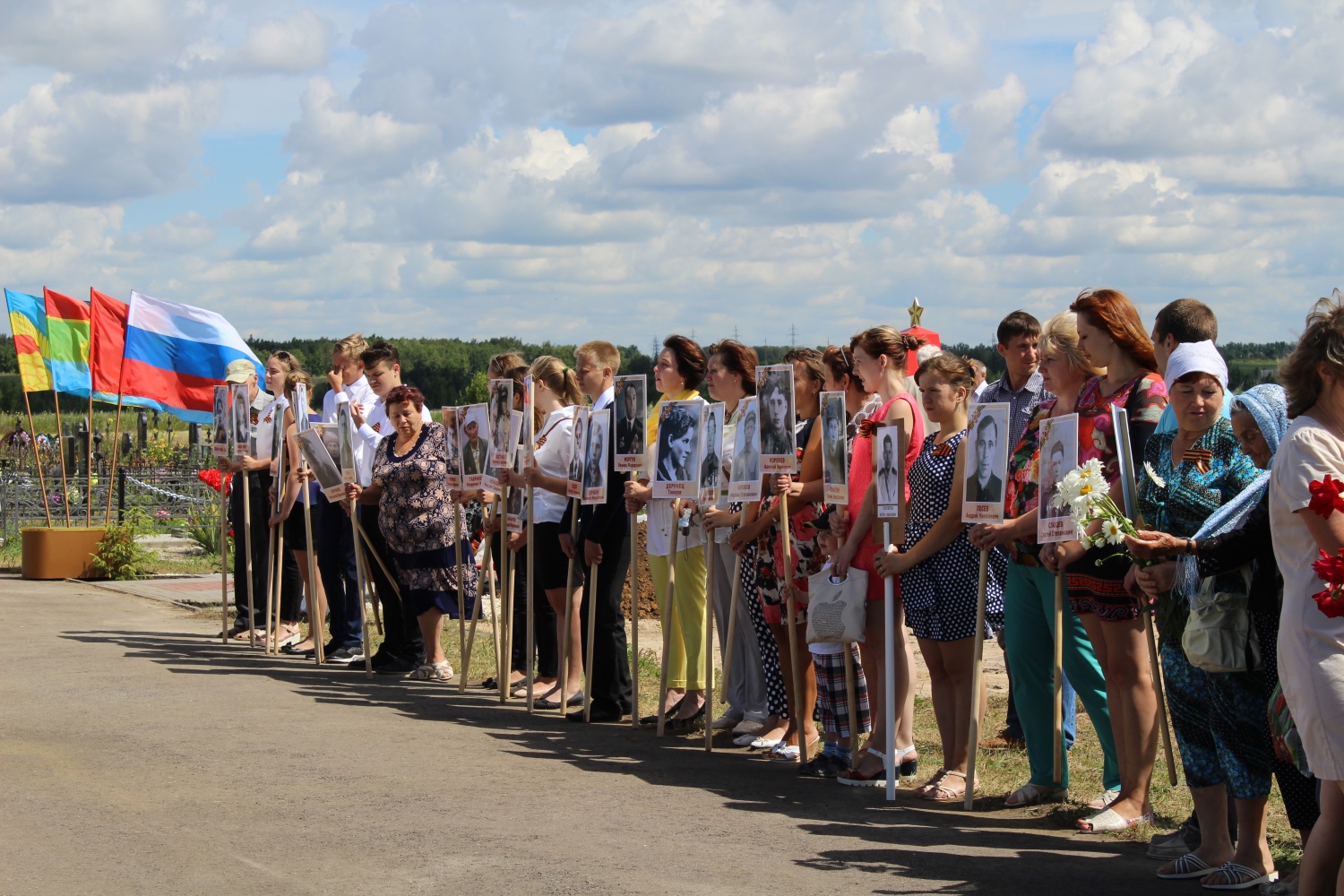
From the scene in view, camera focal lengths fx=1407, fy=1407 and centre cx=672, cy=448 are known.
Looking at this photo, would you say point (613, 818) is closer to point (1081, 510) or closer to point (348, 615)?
point (1081, 510)

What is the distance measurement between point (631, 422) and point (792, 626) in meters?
1.83

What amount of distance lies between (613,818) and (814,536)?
2123 mm

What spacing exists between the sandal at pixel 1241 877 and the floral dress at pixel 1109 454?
110 cm

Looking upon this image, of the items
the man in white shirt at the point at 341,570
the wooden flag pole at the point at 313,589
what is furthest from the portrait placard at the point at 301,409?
the wooden flag pole at the point at 313,589

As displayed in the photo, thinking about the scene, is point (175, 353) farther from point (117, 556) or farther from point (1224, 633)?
point (1224, 633)

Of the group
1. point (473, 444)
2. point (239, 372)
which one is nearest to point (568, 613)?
point (473, 444)

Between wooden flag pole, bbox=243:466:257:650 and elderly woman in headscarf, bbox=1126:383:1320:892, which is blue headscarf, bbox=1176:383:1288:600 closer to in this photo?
elderly woman in headscarf, bbox=1126:383:1320:892

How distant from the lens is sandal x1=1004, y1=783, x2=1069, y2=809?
6613 mm

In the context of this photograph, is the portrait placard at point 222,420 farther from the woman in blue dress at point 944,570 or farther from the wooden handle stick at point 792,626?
the woman in blue dress at point 944,570

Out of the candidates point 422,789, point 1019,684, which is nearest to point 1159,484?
point 1019,684

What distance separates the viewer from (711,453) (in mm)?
8289

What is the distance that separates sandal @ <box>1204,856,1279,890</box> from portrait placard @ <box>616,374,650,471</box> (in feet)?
14.3

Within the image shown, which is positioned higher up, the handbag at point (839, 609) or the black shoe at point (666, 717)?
the handbag at point (839, 609)

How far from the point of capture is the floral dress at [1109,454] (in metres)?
5.96
